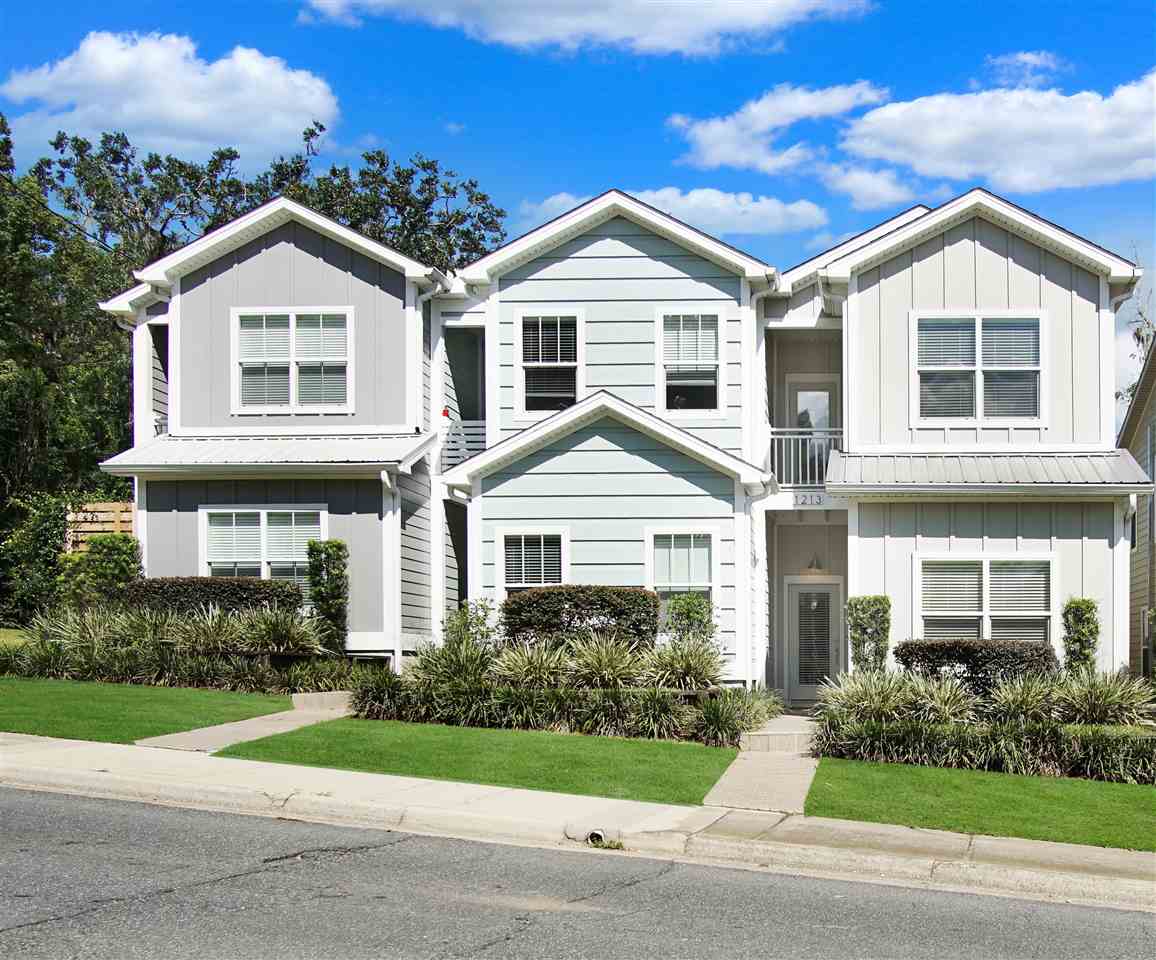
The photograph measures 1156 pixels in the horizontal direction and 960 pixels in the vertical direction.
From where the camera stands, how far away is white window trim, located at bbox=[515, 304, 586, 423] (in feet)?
73.0

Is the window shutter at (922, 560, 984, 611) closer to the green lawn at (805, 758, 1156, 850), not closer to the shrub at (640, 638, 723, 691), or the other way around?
the shrub at (640, 638, 723, 691)

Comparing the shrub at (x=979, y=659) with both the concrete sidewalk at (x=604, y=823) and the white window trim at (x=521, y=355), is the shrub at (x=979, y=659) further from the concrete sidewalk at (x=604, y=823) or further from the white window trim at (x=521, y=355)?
the concrete sidewalk at (x=604, y=823)

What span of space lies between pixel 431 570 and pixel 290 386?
152 inches

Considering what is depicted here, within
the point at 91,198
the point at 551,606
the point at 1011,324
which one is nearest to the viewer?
the point at 551,606

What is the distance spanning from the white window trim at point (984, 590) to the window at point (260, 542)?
914cm

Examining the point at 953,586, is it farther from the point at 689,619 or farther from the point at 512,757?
the point at 512,757

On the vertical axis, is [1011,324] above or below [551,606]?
above

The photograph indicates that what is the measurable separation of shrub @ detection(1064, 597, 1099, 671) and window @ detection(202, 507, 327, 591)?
11.2 m

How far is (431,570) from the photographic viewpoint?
23.4 m

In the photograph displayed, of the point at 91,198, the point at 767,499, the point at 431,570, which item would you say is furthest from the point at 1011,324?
the point at 91,198

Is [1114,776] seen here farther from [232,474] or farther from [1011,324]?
[232,474]

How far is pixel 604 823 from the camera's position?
11.4 m

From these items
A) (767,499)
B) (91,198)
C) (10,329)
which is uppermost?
(91,198)

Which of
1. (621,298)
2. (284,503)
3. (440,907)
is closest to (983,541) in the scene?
(621,298)
